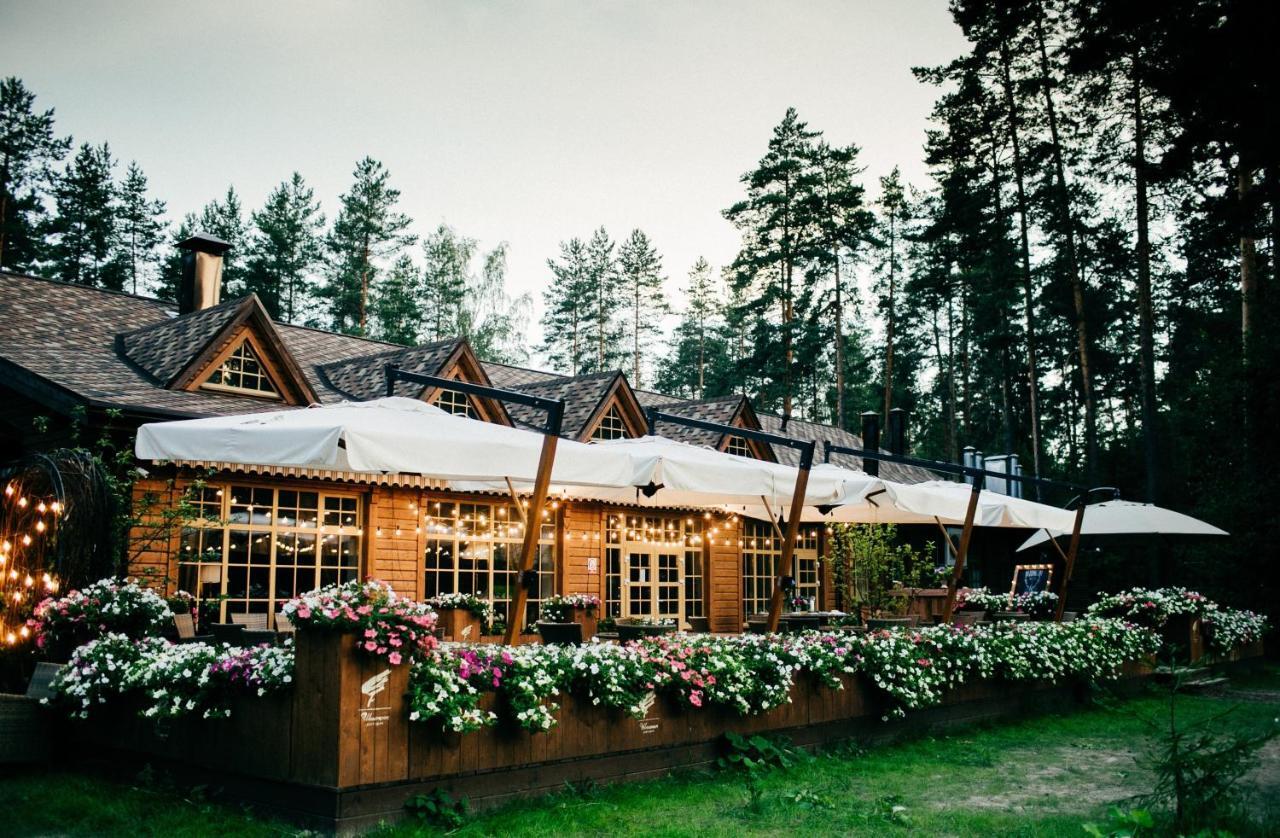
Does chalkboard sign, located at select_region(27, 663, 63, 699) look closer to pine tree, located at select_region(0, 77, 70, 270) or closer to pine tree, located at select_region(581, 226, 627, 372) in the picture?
pine tree, located at select_region(0, 77, 70, 270)

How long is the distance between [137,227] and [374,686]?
32.5 meters

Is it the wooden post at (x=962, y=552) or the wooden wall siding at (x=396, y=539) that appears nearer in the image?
the wooden post at (x=962, y=552)

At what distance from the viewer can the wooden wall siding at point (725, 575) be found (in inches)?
704

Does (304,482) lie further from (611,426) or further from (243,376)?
(611,426)

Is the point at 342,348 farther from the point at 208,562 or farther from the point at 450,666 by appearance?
the point at 450,666

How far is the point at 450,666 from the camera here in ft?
18.8

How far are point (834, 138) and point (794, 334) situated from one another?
636cm

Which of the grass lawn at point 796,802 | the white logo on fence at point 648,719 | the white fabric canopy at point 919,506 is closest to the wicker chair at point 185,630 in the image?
the grass lawn at point 796,802

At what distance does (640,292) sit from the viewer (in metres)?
40.6

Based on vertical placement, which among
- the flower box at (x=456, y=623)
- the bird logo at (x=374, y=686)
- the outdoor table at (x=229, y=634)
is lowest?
the flower box at (x=456, y=623)

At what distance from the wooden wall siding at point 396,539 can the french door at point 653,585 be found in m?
4.41

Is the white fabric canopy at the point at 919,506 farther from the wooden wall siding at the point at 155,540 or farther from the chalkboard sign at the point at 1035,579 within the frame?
the chalkboard sign at the point at 1035,579

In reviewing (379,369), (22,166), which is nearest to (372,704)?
(379,369)

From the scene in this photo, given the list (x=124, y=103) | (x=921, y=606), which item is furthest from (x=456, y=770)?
(x=124, y=103)
